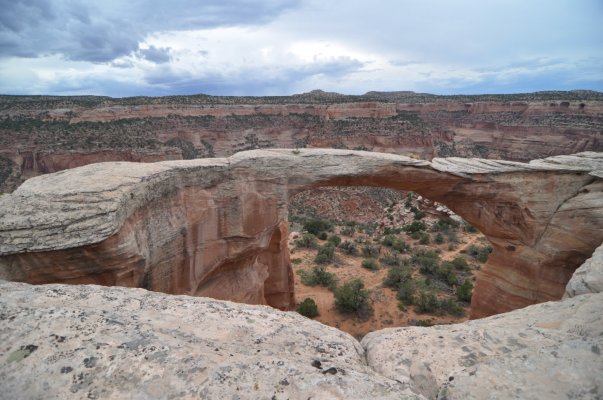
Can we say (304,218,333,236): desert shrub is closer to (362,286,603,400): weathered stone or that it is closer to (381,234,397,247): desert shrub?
(381,234,397,247): desert shrub

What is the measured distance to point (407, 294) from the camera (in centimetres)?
1496

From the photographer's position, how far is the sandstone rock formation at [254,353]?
305cm

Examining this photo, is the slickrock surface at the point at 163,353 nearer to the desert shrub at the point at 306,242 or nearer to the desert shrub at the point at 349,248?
the desert shrub at the point at 349,248

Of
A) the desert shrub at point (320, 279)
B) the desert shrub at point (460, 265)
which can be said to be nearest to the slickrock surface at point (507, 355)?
the desert shrub at point (320, 279)

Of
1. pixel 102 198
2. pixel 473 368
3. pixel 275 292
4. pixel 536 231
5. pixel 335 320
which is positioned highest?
pixel 102 198

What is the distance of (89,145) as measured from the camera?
37.2m

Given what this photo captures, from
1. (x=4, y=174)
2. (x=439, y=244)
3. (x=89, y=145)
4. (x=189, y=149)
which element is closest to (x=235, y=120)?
(x=189, y=149)

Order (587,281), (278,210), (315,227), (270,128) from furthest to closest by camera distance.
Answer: (270,128)
(315,227)
(278,210)
(587,281)

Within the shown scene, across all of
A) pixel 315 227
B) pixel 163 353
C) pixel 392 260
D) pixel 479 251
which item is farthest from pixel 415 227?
pixel 163 353

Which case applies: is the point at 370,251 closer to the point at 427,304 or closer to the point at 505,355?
the point at 427,304

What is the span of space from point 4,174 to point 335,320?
1466 inches

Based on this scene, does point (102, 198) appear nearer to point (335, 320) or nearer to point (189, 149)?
point (335, 320)

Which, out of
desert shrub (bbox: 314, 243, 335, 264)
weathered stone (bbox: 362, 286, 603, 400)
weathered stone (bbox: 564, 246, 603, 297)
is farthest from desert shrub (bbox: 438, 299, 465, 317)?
weathered stone (bbox: 362, 286, 603, 400)

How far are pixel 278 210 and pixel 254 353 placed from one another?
24.1 feet
